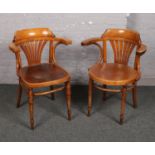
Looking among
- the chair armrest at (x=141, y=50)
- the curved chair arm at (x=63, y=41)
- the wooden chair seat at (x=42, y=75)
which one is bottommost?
the wooden chair seat at (x=42, y=75)

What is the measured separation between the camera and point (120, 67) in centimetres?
277

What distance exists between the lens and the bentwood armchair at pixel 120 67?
2.54 metres

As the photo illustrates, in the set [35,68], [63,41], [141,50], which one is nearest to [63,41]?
[63,41]

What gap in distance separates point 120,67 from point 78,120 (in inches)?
26.0

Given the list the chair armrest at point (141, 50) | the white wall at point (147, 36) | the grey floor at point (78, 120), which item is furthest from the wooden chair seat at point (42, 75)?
the white wall at point (147, 36)

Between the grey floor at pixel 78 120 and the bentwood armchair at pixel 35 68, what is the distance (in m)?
0.12

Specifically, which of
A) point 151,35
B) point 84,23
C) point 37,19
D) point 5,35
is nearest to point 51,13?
point 37,19

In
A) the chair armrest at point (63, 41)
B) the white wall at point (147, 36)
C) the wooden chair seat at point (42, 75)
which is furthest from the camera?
the white wall at point (147, 36)

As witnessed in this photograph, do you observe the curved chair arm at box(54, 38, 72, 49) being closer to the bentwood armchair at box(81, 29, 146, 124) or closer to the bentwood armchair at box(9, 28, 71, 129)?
the bentwood armchair at box(9, 28, 71, 129)

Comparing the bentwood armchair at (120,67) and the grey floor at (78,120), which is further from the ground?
the bentwood armchair at (120,67)

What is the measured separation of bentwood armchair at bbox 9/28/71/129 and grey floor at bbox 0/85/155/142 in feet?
0.38

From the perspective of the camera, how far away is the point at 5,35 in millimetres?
3283

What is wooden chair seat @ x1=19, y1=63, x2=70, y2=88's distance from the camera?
2.45 m

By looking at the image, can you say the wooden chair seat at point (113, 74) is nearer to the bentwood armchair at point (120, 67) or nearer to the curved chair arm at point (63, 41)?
the bentwood armchair at point (120, 67)
